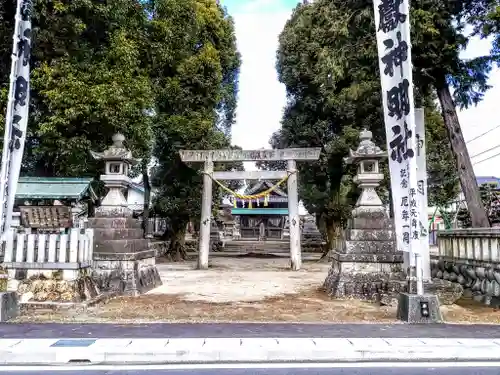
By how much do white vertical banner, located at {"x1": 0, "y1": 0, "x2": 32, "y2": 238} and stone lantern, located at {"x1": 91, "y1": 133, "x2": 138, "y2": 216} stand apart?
2.96m

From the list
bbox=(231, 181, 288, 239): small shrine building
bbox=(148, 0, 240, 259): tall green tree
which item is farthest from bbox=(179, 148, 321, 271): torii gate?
bbox=(231, 181, 288, 239): small shrine building

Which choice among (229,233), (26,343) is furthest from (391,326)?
(229,233)

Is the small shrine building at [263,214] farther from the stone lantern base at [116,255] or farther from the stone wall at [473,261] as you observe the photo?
the stone lantern base at [116,255]

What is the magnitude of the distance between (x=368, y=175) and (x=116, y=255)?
22.4 feet

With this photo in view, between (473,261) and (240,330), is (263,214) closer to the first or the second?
(473,261)

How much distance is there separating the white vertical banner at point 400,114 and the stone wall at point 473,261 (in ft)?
8.36

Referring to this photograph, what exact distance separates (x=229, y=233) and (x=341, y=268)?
32525 millimetres

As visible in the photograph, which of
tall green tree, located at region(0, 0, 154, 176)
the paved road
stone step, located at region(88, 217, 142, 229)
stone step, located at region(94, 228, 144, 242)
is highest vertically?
tall green tree, located at region(0, 0, 154, 176)

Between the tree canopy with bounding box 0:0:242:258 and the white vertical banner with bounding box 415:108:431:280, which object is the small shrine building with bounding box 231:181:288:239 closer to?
the tree canopy with bounding box 0:0:242:258

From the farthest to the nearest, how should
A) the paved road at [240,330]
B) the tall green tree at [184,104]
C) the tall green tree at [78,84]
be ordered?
the tall green tree at [184,104]
the tall green tree at [78,84]
the paved road at [240,330]

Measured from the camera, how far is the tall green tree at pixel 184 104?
808 inches

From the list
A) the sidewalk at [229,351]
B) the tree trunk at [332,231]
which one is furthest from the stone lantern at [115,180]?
the tree trunk at [332,231]

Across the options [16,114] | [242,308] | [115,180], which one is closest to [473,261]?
[242,308]

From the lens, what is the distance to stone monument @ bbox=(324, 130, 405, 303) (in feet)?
37.2
